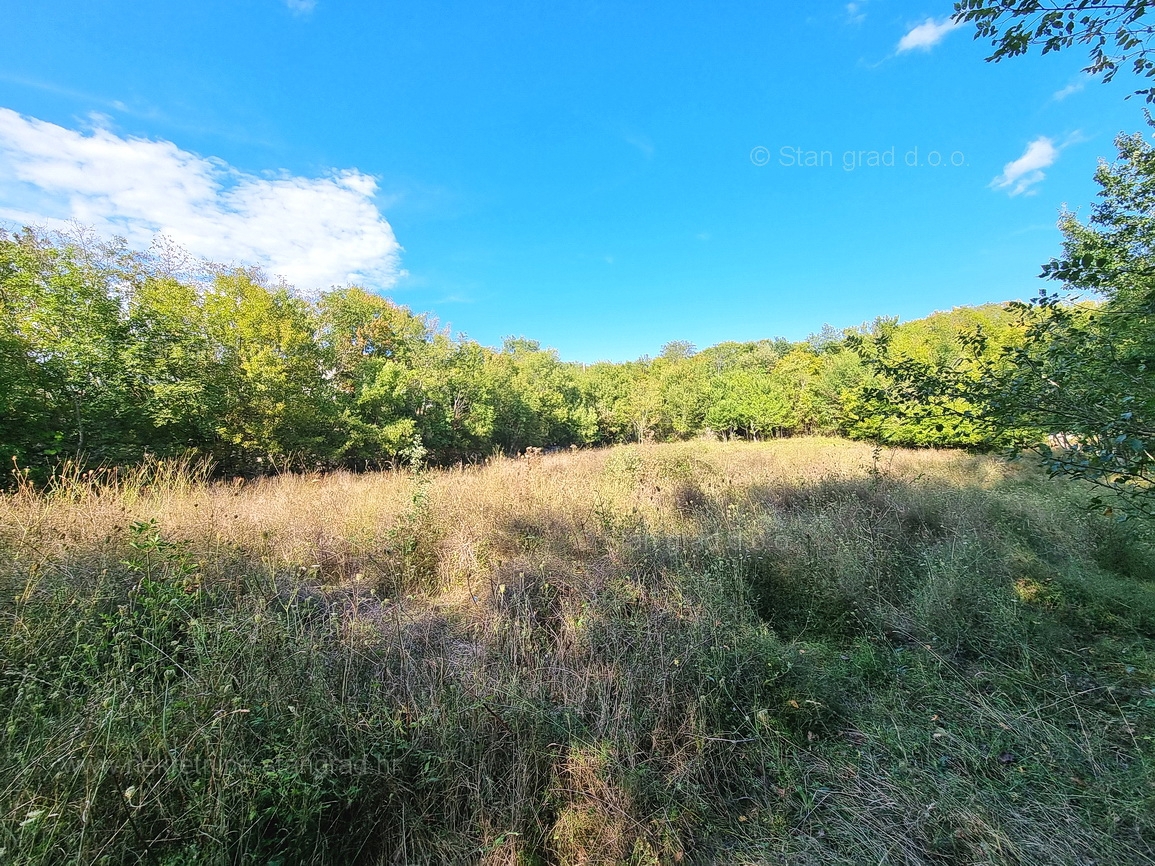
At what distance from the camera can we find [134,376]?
8.52 meters

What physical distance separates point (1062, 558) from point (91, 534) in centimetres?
990

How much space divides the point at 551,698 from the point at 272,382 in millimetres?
13167

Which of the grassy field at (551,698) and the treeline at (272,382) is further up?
the treeline at (272,382)

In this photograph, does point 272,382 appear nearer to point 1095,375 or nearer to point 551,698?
point 551,698

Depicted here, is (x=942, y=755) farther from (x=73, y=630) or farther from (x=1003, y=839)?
(x=73, y=630)

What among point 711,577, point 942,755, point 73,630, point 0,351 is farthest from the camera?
point 0,351

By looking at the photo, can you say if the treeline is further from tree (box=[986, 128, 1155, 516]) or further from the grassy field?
the grassy field

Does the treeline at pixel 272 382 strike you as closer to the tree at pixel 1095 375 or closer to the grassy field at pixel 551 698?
the tree at pixel 1095 375

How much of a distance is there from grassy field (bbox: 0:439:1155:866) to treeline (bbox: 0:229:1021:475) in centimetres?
183

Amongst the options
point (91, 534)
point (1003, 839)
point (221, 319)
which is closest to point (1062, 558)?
point (1003, 839)

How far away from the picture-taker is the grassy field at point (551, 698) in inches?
64.7

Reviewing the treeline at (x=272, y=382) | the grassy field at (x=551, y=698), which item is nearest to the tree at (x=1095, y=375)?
the treeline at (x=272, y=382)

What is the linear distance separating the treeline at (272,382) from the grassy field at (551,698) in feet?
6.00

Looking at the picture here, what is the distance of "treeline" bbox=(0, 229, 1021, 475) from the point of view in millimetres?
7078
